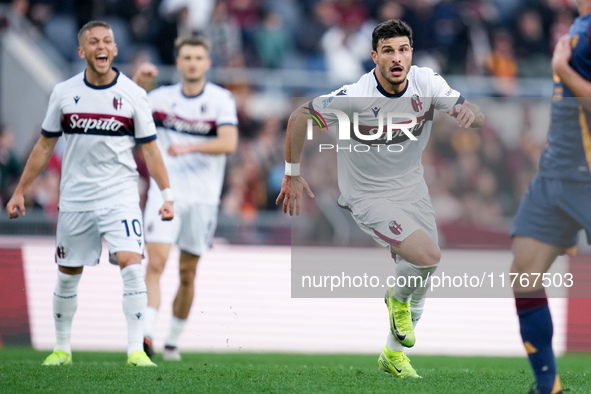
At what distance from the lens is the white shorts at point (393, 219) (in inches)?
266

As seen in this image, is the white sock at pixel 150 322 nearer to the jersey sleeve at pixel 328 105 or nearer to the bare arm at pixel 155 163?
the bare arm at pixel 155 163

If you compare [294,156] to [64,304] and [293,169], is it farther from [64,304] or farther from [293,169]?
[64,304]

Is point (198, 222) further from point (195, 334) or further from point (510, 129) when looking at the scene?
point (510, 129)

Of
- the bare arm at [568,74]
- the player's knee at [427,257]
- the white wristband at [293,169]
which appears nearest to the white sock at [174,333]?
the white wristband at [293,169]

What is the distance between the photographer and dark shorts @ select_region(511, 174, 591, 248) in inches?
209

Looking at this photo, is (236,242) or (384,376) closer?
(384,376)

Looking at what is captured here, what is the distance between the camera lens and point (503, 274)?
1152 cm

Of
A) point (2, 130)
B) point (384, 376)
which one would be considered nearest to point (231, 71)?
point (2, 130)

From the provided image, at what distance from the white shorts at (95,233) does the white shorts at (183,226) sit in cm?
132

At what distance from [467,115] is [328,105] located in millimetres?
1081

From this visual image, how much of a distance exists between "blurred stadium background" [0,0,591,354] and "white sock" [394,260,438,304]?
4.26 meters

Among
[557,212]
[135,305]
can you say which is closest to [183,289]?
[135,305]

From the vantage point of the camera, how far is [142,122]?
25.1 ft

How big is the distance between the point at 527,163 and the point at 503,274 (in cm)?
280
